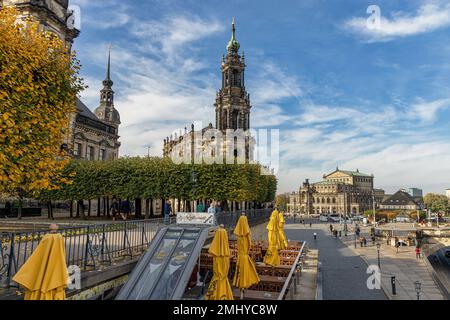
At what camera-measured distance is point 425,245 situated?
67.4m

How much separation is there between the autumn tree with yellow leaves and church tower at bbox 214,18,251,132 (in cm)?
6112

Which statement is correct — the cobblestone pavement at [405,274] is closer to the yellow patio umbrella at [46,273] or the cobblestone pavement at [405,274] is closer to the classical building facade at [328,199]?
the yellow patio umbrella at [46,273]

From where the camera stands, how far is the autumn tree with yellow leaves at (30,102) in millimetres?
10922

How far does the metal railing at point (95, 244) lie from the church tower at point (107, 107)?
70417 millimetres

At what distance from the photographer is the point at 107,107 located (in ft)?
272

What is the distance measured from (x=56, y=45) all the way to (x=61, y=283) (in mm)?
10525

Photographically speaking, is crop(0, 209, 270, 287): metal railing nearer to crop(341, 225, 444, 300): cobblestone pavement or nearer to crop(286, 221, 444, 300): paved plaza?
crop(286, 221, 444, 300): paved plaza

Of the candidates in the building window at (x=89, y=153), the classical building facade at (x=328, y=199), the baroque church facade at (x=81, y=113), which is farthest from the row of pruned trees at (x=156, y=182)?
the classical building facade at (x=328, y=199)

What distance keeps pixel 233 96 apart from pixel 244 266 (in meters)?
63.4

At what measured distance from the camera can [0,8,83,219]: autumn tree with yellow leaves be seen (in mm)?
10922

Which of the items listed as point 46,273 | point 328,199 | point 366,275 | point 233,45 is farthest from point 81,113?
point 328,199

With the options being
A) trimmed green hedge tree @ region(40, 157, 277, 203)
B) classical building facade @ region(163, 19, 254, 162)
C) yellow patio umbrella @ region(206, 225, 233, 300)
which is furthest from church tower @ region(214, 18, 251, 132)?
yellow patio umbrella @ region(206, 225, 233, 300)

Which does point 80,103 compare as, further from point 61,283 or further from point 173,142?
point 61,283
